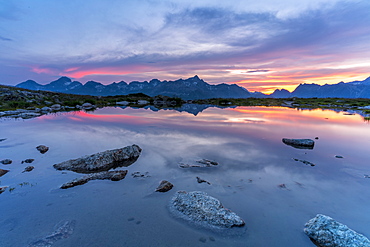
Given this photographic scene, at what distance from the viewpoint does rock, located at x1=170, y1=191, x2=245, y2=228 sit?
8141 mm

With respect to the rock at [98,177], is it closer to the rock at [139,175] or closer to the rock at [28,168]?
the rock at [139,175]

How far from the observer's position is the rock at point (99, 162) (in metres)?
13.6

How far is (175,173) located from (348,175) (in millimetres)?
12665

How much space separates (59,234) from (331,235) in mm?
11138

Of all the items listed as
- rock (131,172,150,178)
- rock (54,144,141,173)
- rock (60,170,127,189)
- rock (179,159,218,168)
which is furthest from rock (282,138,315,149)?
rock (60,170,127,189)

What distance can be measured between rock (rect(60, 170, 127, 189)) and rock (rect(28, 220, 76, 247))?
3.66 meters

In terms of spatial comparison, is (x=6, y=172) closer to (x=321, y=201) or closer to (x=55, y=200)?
(x=55, y=200)

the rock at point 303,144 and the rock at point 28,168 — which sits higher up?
the rock at point 303,144

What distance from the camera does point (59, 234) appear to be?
7418 mm

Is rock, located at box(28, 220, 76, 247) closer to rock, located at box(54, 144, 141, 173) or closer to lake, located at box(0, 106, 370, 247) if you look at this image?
lake, located at box(0, 106, 370, 247)

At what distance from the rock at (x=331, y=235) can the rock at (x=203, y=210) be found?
112 inches

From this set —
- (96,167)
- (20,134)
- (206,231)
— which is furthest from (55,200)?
(20,134)

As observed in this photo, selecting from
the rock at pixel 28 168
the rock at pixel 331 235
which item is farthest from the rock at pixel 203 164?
the rock at pixel 28 168

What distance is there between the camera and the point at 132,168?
14.1m
